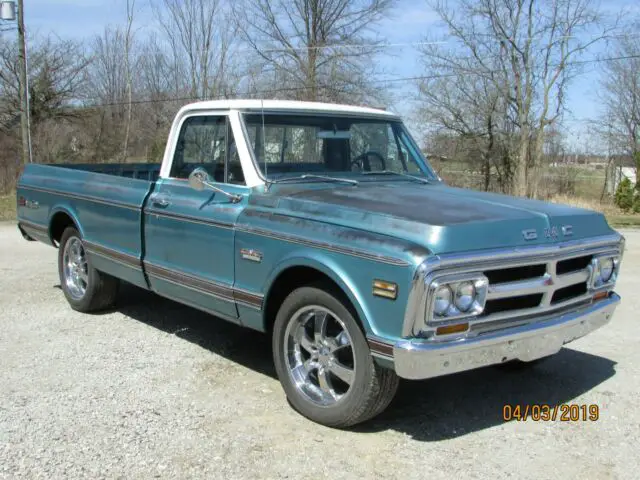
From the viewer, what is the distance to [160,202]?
5223 mm

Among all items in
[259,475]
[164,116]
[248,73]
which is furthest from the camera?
[164,116]

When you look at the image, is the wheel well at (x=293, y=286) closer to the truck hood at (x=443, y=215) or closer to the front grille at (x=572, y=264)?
the truck hood at (x=443, y=215)

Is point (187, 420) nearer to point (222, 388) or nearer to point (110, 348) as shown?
point (222, 388)

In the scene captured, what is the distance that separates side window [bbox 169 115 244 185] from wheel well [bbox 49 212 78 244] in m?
1.85

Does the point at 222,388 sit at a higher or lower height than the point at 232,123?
lower

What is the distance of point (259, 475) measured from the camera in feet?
11.2

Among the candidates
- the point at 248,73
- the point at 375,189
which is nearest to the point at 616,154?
the point at 248,73

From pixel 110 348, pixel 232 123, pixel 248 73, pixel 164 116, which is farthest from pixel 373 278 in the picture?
pixel 164 116

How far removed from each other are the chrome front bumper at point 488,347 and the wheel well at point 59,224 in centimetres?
430

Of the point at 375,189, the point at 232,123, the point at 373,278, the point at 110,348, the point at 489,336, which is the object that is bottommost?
the point at 110,348

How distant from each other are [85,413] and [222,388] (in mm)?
900

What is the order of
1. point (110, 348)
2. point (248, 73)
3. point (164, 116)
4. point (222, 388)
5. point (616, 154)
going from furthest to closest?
point (616, 154)
point (164, 116)
point (248, 73)
point (110, 348)
point (222, 388)

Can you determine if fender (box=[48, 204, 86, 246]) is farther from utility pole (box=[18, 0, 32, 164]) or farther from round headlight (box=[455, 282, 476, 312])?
utility pole (box=[18, 0, 32, 164])

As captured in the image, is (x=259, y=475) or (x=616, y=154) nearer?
(x=259, y=475)
